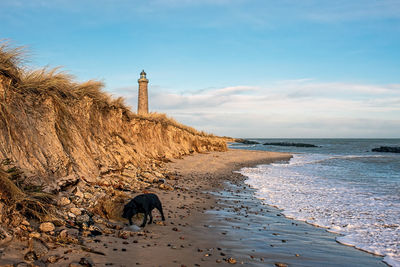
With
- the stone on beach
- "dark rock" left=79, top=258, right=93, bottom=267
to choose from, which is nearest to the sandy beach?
"dark rock" left=79, top=258, right=93, bottom=267

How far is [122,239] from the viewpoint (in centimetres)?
485

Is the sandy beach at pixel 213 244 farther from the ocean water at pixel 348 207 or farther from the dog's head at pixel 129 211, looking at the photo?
the ocean water at pixel 348 207

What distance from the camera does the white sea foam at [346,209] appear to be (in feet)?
18.9

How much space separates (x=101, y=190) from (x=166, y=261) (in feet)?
12.3

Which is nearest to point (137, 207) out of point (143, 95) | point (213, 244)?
point (213, 244)

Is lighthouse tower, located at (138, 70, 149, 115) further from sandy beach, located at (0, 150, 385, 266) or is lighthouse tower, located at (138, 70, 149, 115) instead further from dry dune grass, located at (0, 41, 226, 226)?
sandy beach, located at (0, 150, 385, 266)

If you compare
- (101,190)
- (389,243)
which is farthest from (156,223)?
(389,243)

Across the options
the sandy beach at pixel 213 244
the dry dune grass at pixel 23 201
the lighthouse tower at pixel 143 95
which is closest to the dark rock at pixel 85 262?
the sandy beach at pixel 213 244

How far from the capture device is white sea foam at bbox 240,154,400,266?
576cm

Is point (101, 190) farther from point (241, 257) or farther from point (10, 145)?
point (241, 257)

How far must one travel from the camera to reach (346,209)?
8406 millimetres

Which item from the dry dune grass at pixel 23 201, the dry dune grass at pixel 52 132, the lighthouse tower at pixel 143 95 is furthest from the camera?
the lighthouse tower at pixel 143 95

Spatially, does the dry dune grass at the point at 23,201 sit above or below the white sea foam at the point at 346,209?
above

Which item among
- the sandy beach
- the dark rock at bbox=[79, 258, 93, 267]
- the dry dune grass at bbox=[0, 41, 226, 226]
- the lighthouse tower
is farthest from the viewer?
the lighthouse tower
